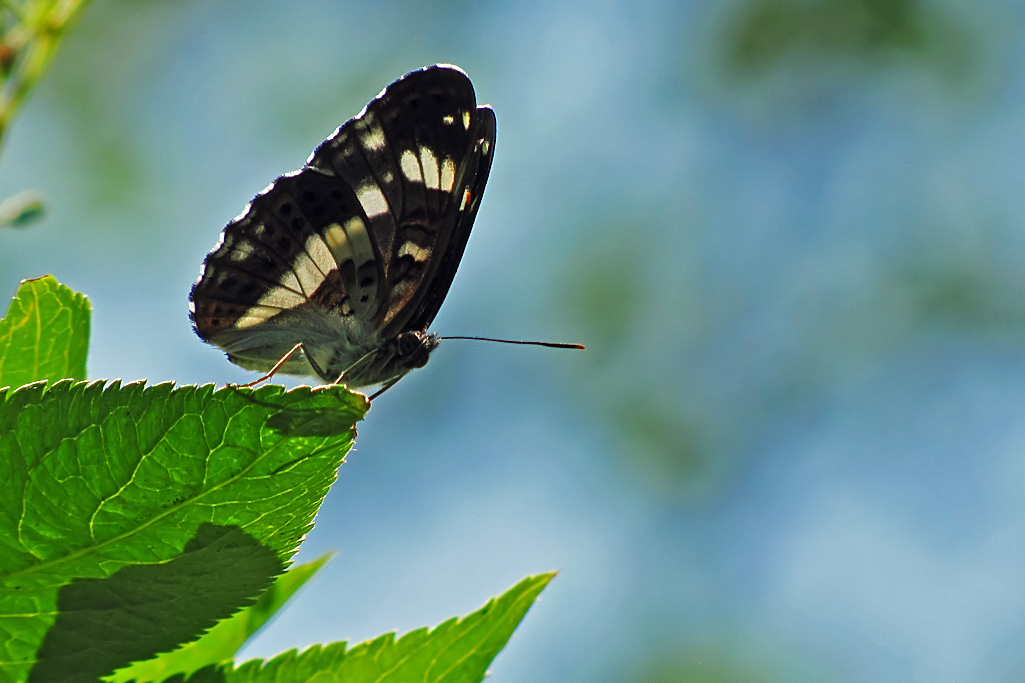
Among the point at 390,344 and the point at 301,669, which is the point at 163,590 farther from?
the point at 390,344

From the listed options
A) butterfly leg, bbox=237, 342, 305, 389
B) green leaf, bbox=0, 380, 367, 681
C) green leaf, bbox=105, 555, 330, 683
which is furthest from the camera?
butterfly leg, bbox=237, 342, 305, 389

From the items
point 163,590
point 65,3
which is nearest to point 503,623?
point 163,590

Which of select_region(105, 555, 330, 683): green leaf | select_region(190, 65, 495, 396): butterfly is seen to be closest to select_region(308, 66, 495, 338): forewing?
select_region(190, 65, 495, 396): butterfly

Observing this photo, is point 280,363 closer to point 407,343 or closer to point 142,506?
point 407,343

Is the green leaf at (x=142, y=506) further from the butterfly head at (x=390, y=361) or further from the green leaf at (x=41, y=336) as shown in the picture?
the butterfly head at (x=390, y=361)

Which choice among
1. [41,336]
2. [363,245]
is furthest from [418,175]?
[41,336]

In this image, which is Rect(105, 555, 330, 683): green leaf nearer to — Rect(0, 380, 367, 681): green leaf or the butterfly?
Rect(0, 380, 367, 681): green leaf

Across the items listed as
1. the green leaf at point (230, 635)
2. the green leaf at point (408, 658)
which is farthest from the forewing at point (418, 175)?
the green leaf at point (408, 658)
